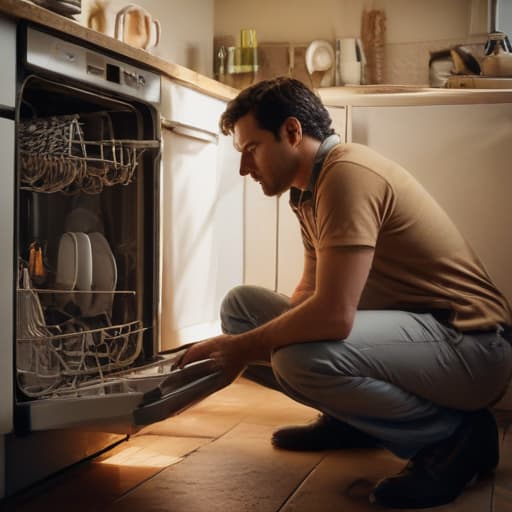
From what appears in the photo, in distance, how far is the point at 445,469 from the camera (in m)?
1.69

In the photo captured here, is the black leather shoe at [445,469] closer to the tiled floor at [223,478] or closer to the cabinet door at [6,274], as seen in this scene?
the tiled floor at [223,478]

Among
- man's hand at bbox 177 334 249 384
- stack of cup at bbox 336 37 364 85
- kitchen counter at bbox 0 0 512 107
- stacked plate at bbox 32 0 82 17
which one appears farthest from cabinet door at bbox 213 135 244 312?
man's hand at bbox 177 334 249 384

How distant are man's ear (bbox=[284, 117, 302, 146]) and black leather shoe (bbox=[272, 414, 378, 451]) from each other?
0.68 meters

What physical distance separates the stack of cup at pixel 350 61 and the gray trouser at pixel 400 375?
178 cm

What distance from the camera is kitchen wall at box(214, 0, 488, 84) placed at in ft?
11.3

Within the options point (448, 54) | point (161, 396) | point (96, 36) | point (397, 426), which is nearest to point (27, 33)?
point (96, 36)

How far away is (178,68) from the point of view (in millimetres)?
2252

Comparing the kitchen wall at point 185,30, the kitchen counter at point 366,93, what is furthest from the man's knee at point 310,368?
the kitchen wall at point 185,30

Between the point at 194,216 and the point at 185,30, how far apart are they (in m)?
1.10

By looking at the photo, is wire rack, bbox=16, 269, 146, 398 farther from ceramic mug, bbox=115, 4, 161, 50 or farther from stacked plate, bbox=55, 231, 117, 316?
ceramic mug, bbox=115, 4, 161, 50

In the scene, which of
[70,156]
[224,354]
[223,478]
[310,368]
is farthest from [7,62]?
[223,478]

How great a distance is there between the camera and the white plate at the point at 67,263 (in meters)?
1.87

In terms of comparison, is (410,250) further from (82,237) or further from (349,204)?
(82,237)

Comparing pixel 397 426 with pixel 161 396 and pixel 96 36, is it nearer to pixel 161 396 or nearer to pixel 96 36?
pixel 161 396
